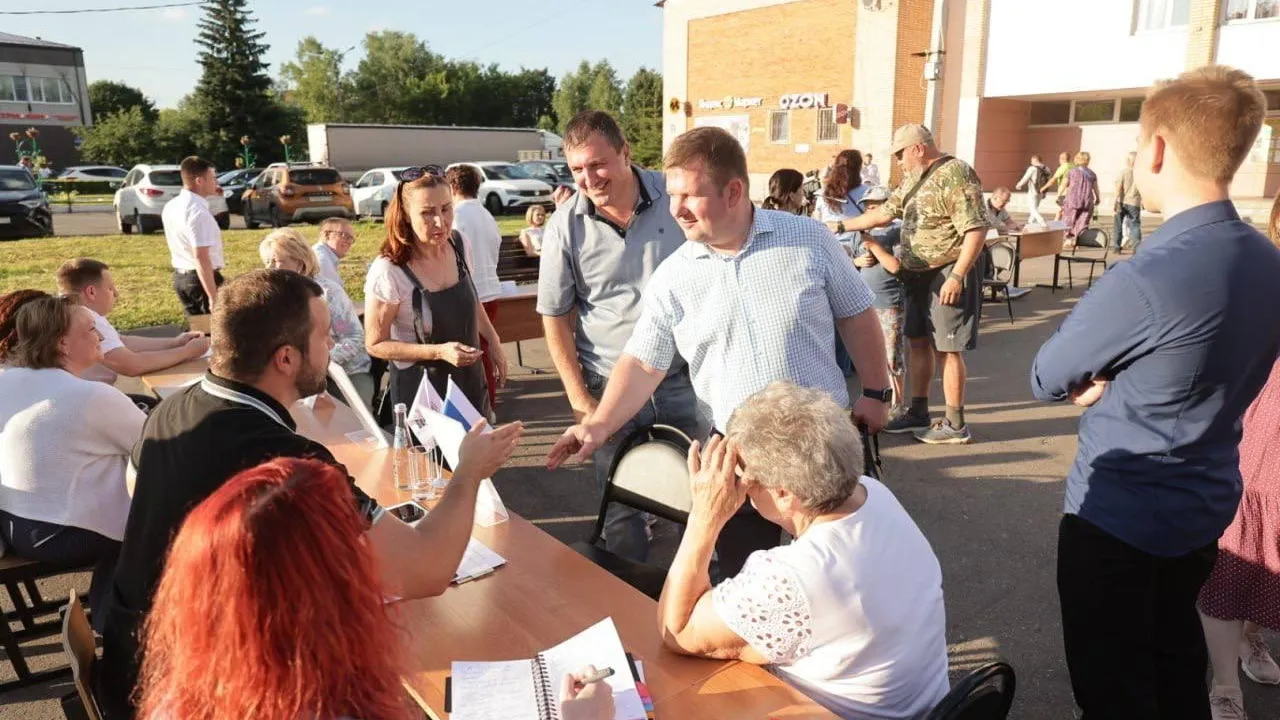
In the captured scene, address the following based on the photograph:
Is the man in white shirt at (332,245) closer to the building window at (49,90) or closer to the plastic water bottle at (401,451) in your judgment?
the plastic water bottle at (401,451)

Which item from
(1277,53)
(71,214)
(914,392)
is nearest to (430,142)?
(71,214)

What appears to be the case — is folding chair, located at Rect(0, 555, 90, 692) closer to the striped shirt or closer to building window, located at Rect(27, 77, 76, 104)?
the striped shirt

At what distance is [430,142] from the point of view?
31234 millimetres

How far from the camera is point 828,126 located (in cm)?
2741

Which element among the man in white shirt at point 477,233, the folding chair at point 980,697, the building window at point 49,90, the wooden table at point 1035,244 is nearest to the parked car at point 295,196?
the man in white shirt at point 477,233

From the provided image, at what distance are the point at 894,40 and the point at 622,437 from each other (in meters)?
24.8

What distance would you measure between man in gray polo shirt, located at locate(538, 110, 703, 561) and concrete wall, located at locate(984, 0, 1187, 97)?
76.5 ft

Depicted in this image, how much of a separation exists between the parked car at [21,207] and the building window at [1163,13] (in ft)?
88.9

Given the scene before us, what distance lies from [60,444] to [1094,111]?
29.2 metres

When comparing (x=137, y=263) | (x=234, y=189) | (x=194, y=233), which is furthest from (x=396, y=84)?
(x=194, y=233)

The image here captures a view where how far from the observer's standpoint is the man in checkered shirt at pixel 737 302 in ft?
8.34

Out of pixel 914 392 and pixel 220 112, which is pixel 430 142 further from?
pixel 914 392

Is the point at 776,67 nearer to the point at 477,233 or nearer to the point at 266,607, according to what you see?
the point at 477,233

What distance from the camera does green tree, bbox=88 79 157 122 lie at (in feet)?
175
